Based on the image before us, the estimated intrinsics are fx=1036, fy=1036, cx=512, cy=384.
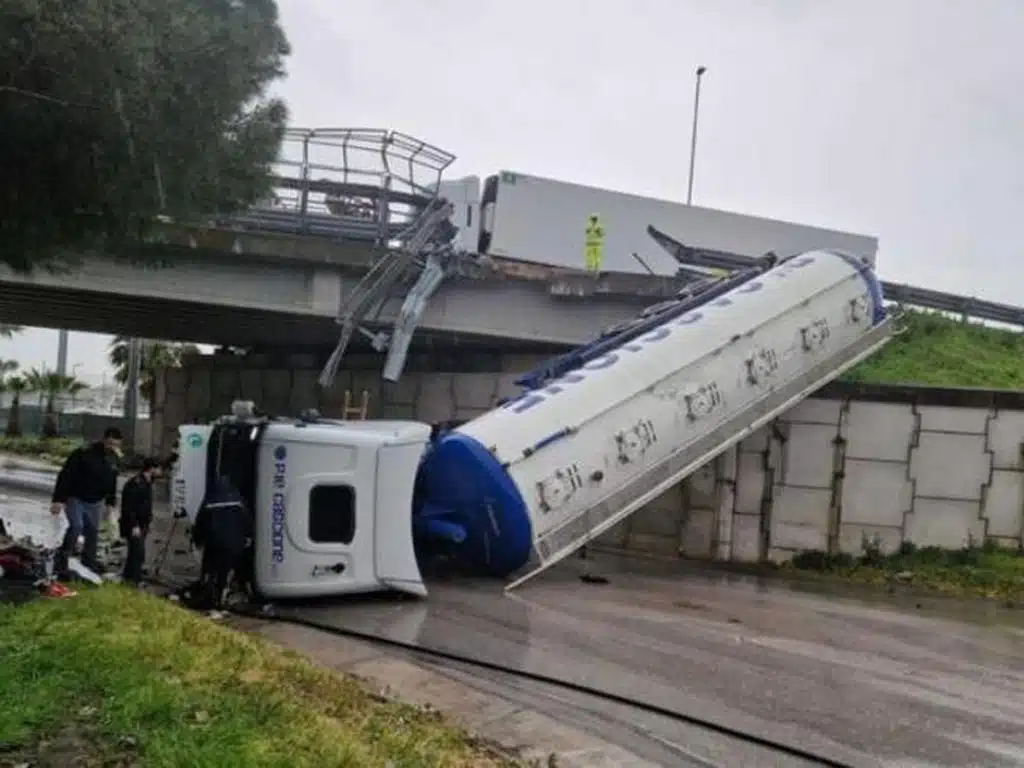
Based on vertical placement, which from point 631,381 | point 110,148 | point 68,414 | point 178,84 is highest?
point 178,84

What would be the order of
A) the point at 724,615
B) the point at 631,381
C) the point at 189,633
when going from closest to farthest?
the point at 189,633 < the point at 724,615 < the point at 631,381

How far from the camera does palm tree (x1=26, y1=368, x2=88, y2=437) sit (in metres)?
47.7

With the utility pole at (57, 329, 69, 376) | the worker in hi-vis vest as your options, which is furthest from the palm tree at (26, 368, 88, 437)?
the worker in hi-vis vest

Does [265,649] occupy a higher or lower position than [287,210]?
lower

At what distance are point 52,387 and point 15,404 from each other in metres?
1.87

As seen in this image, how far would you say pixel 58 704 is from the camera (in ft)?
18.3

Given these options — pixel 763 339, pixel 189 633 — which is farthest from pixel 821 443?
pixel 189 633

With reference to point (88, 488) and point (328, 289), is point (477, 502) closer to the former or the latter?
point (88, 488)

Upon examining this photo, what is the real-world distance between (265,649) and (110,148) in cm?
371

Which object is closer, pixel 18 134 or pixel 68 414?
pixel 18 134

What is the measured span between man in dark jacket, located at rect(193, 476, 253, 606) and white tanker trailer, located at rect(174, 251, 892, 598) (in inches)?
14.9

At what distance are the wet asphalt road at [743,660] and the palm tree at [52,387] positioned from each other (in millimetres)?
40298

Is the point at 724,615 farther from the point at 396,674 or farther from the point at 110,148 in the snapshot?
the point at 110,148

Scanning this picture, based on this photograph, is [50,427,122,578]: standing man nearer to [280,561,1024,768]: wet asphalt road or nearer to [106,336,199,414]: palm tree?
[280,561,1024,768]: wet asphalt road
